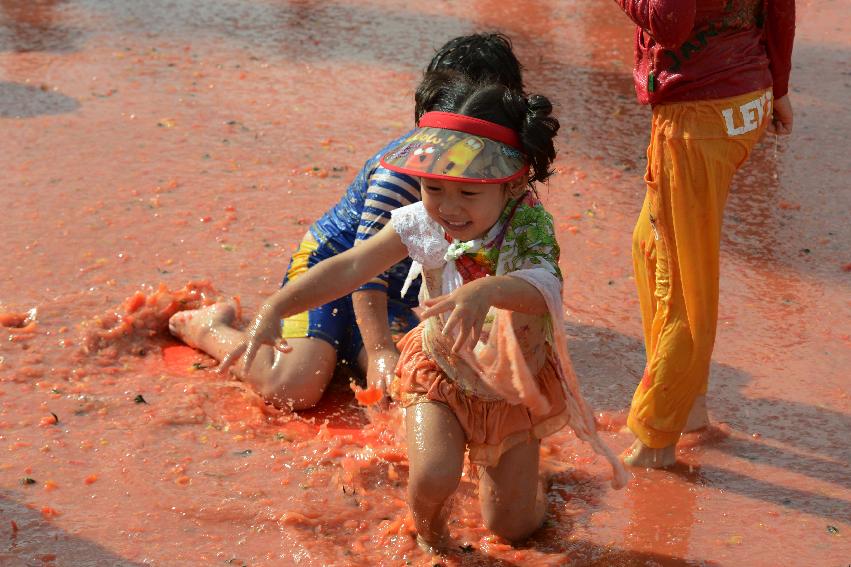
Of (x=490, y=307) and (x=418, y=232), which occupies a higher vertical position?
(x=418, y=232)

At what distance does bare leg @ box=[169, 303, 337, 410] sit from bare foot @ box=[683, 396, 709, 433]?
1348 mm

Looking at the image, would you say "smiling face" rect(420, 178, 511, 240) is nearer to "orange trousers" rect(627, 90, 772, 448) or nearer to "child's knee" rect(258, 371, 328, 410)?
"orange trousers" rect(627, 90, 772, 448)

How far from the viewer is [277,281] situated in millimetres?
4859

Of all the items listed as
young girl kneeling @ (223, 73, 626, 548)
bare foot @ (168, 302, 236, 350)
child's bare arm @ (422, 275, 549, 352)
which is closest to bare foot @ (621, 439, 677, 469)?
young girl kneeling @ (223, 73, 626, 548)

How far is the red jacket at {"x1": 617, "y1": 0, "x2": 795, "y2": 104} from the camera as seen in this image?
332 centimetres

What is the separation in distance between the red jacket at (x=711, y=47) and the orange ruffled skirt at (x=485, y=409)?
0.98m

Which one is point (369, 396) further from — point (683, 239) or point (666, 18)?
point (666, 18)

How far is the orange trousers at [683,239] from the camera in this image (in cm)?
342

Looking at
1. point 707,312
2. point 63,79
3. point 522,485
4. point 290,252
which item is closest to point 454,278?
point 522,485

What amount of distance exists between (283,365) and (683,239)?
1.56 meters

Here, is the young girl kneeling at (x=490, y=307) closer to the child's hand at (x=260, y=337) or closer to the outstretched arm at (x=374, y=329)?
the child's hand at (x=260, y=337)

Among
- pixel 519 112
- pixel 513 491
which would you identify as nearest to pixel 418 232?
pixel 519 112

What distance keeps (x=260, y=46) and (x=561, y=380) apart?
525cm

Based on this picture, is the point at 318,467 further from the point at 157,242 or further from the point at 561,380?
the point at 157,242
